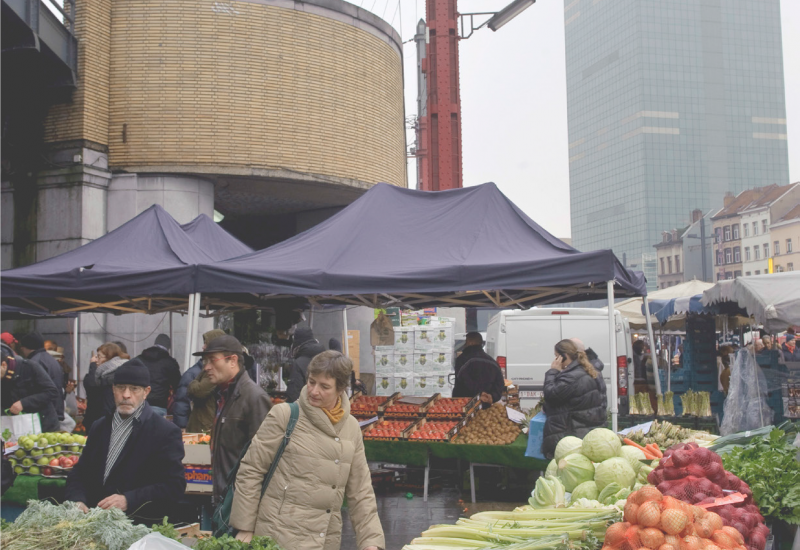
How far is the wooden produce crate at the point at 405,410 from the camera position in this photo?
31.6ft

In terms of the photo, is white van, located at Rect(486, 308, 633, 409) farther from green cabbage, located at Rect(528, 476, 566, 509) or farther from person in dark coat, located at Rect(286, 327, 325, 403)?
green cabbage, located at Rect(528, 476, 566, 509)

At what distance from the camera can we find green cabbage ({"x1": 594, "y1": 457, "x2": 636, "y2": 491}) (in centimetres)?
527

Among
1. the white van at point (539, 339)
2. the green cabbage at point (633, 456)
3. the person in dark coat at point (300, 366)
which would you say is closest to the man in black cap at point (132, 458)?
the green cabbage at point (633, 456)

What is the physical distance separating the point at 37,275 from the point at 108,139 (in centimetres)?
914

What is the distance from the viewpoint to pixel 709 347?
14.7 meters

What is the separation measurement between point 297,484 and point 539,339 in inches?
403

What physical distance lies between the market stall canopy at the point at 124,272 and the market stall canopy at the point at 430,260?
0.72m

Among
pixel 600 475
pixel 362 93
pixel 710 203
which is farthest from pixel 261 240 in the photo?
pixel 710 203

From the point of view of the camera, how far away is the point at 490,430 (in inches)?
357

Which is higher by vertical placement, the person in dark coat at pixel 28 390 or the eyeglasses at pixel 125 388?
the eyeglasses at pixel 125 388

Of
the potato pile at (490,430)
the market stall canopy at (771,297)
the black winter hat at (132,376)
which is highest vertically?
the market stall canopy at (771,297)

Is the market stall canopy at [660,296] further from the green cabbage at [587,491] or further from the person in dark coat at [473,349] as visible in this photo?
the green cabbage at [587,491]

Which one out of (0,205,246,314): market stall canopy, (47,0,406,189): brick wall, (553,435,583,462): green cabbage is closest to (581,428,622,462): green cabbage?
(553,435,583,462): green cabbage

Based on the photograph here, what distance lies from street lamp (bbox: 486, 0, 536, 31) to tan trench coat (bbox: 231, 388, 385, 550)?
1634 centimetres
